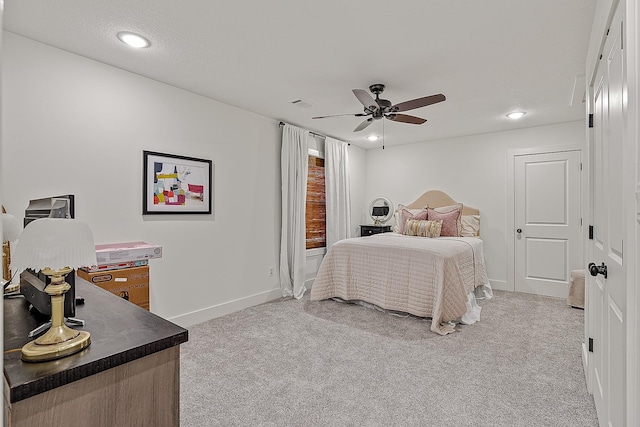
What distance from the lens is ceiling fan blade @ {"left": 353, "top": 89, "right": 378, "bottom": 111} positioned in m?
2.76

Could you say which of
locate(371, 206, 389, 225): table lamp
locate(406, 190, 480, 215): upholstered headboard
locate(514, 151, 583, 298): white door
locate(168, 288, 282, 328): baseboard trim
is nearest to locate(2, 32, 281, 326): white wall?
locate(168, 288, 282, 328): baseboard trim

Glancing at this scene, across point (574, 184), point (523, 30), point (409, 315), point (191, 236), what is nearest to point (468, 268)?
point (409, 315)

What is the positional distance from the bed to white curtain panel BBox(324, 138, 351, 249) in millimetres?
1044

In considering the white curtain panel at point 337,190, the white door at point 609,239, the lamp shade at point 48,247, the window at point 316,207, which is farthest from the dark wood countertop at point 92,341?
the white curtain panel at point 337,190

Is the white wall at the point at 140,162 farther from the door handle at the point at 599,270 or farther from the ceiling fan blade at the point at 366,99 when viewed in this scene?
the door handle at the point at 599,270

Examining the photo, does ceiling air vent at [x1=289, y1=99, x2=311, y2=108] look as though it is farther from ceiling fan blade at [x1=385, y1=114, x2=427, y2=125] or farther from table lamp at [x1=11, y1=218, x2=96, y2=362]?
table lamp at [x1=11, y1=218, x2=96, y2=362]

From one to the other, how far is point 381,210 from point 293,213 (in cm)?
205

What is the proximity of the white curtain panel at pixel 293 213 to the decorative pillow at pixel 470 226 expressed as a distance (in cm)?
235

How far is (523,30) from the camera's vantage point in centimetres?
224

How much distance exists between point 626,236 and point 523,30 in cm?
169

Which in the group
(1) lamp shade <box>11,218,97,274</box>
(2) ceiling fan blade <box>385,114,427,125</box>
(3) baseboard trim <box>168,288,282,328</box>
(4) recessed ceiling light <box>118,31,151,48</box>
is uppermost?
(4) recessed ceiling light <box>118,31,151,48</box>

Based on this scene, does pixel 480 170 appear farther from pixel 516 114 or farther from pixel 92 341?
pixel 92 341

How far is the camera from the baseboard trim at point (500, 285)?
4.82 meters

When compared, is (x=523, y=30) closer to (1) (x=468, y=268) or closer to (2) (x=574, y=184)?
(1) (x=468, y=268)
